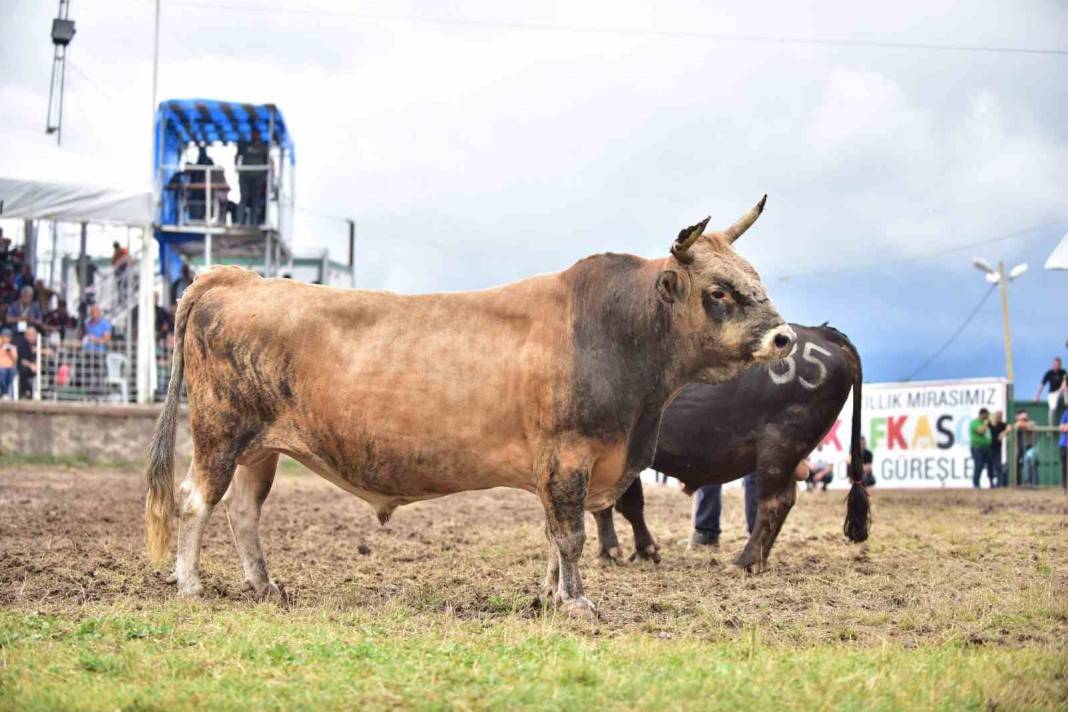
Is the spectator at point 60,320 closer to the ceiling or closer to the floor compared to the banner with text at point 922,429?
closer to the ceiling

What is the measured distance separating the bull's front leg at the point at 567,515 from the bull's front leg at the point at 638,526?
9.63 feet

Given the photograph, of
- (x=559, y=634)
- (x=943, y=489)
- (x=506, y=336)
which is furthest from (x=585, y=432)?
(x=943, y=489)

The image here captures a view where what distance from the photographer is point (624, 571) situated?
9.34 m

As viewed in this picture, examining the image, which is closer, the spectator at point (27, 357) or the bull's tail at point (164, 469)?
the bull's tail at point (164, 469)

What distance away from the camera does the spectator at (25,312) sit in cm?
2217

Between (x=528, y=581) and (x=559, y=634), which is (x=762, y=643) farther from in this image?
(x=528, y=581)

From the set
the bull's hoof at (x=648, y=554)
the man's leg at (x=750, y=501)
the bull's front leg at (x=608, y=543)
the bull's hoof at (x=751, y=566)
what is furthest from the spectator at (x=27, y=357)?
the bull's hoof at (x=751, y=566)

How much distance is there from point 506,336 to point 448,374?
1.37 feet

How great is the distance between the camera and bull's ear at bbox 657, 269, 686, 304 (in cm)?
704

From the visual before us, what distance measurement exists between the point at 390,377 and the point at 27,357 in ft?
56.2

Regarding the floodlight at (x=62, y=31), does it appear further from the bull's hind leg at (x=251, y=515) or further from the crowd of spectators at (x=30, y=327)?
the bull's hind leg at (x=251, y=515)

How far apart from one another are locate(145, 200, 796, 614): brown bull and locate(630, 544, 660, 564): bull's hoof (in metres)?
2.63

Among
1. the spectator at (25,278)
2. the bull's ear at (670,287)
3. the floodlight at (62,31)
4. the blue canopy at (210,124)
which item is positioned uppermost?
the floodlight at (62,31)

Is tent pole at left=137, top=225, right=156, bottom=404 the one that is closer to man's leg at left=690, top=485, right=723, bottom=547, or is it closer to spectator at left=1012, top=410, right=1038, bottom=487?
man's leg at left=690, top=485, right=723, bottom=547
